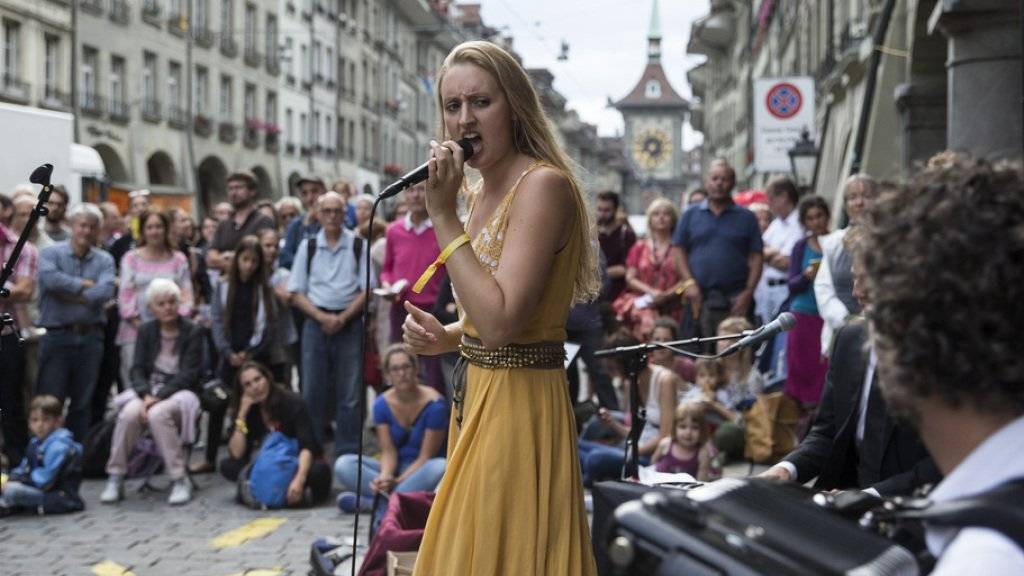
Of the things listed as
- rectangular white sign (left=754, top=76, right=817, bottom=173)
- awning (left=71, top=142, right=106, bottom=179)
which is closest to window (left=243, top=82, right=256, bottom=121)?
awning (left=71, top=142, right=106, bottom=179)

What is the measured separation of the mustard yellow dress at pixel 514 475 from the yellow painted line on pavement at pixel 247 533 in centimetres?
466

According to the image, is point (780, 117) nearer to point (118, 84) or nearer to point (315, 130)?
point (118, 84)

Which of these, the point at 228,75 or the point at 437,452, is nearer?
the point at 437,452

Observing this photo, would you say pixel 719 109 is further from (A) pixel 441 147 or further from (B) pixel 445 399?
(A) pixel 441 147

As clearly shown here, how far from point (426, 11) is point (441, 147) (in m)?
69.3

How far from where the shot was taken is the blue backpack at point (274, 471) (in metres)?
9.07

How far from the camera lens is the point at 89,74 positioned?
3997 cm

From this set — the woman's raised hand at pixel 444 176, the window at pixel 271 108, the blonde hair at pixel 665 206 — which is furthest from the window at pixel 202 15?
the woman's raised hand at pixel 444 176

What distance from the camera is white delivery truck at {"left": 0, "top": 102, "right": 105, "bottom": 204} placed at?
621 inches

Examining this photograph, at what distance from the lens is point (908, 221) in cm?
179

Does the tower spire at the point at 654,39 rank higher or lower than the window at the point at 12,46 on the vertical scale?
higher

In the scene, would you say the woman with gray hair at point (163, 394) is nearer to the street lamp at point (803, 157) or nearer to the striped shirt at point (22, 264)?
the striped shirt at point (22, 264)

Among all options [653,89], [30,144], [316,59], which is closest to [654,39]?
[653,89]

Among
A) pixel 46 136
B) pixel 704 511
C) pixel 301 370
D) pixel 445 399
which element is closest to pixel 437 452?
pixel 445 399
